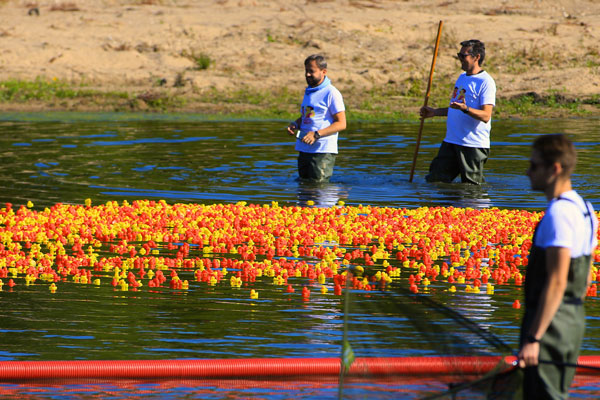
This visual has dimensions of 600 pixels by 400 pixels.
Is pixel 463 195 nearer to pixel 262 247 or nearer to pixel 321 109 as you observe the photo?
pixel 321 109

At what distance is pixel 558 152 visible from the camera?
5.30 m

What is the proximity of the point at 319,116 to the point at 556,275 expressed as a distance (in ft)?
36.1

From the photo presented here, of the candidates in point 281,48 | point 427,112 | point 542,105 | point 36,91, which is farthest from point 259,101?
point 427,112

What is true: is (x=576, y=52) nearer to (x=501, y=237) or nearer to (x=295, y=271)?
(x=501, y=237)

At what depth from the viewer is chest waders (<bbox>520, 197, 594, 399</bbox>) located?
5.35 metres

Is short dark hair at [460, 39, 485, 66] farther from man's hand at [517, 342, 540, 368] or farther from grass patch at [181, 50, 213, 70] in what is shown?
grass patch at [181, 50, 213, 70]

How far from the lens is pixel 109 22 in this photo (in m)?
42.7

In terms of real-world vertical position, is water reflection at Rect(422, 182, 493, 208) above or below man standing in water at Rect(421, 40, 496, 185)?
below

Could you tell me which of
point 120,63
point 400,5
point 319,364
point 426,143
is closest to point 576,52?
point 400,5

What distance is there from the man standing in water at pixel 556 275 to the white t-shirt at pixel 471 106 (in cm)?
972

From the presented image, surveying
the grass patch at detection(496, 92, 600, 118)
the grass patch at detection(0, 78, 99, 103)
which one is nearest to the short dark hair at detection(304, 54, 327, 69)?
the grass patch at detection(496, 92, 600, 118)

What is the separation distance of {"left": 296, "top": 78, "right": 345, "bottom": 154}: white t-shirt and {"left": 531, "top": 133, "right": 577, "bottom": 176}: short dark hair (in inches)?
412

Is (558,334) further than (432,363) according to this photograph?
No

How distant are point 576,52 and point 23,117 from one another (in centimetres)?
1942
